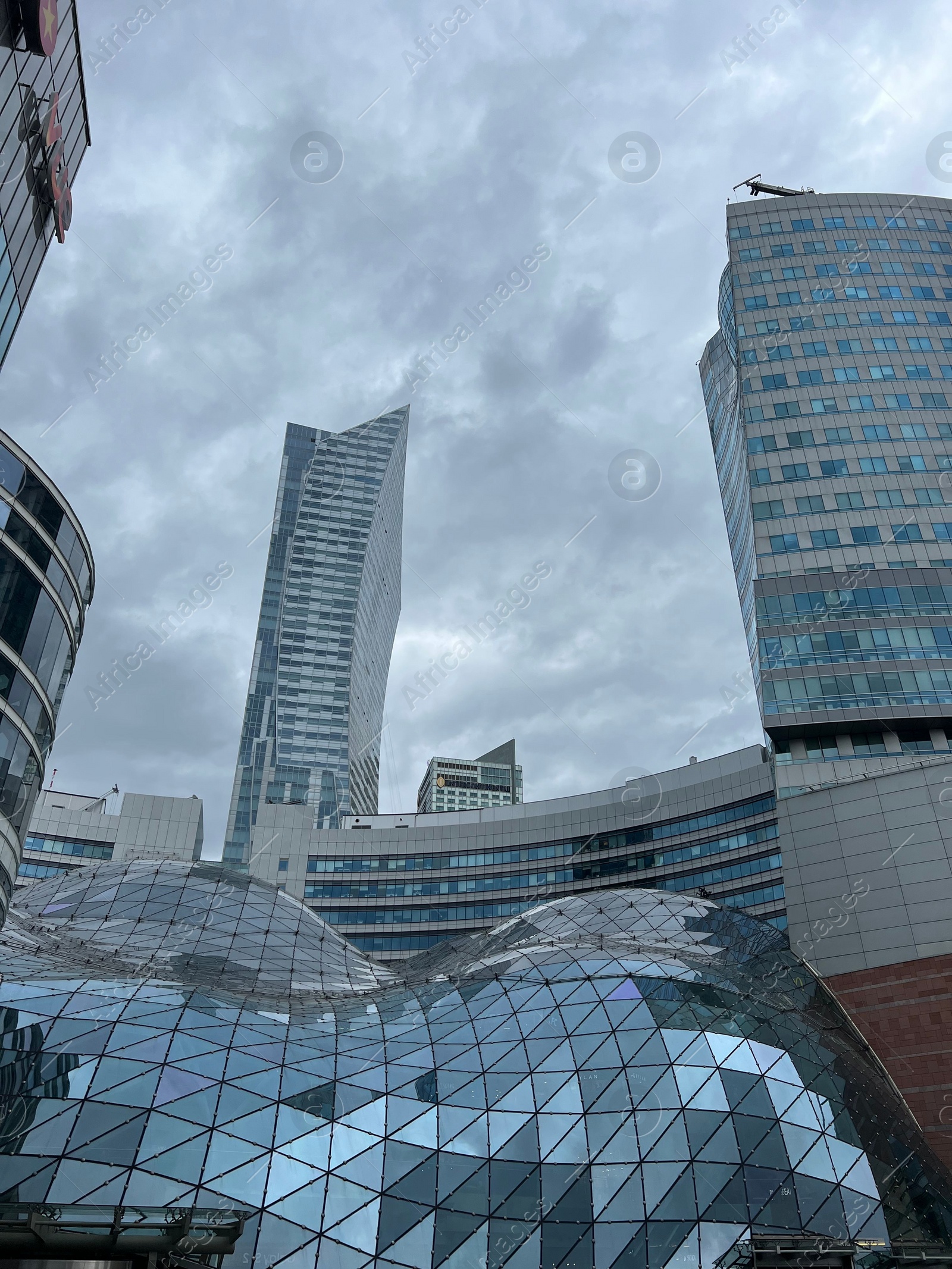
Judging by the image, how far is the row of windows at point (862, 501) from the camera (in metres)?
74.0

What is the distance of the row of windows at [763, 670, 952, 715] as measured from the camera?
6525 cm

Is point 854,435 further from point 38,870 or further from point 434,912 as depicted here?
point 38,870

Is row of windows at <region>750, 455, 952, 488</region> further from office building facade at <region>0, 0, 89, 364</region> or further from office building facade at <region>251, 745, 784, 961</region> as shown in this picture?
office building facade at <region>0, 0, 89, 364</region>

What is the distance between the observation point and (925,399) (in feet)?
260

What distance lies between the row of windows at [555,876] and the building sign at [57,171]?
68.5 m

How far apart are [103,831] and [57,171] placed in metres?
78.8

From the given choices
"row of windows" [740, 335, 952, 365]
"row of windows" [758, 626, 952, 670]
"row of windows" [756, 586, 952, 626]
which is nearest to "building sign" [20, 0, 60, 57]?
"row of windows" [758, 626, 952, 670]

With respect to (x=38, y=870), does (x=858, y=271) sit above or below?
above

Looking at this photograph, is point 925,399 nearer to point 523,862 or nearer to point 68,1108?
point 523,862

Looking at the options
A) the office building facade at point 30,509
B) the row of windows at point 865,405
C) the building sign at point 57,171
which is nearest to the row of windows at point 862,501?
the row of windows at point 865,405

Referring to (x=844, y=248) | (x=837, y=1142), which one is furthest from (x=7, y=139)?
(x=844, y=248)

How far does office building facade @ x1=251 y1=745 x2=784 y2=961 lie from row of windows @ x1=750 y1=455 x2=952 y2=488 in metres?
26.4

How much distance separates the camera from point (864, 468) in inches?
2995

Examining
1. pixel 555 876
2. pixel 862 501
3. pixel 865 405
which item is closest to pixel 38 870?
pixel 555 876
